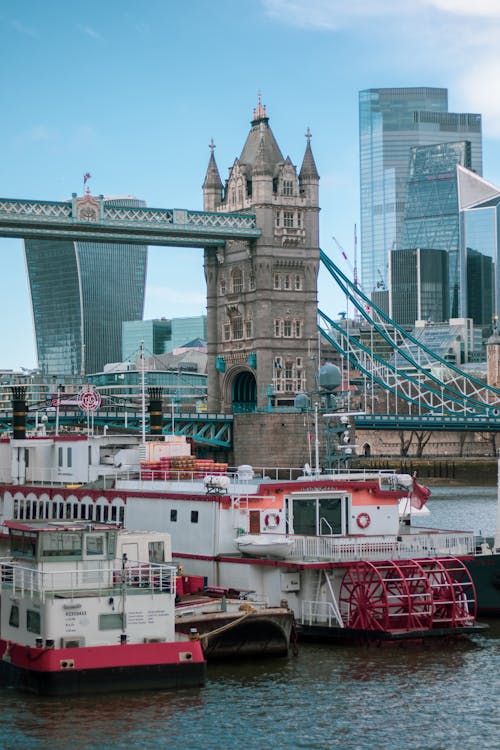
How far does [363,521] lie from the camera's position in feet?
137

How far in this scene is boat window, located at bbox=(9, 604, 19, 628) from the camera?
3384 cm

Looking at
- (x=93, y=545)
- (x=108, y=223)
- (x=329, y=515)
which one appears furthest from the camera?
(x=108, y=223)

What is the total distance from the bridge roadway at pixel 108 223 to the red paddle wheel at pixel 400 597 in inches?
3054

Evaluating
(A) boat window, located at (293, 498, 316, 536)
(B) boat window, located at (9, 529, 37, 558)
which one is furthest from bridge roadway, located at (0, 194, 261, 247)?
(B) boat window, located at (9, 529, 37, 558)

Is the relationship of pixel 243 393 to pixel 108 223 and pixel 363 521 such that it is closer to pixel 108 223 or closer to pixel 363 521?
pixel 108 223

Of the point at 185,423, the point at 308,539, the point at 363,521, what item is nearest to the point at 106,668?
the point at 308,539

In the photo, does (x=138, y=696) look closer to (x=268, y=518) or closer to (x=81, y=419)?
(x=268, y=518)

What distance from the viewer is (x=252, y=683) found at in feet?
114

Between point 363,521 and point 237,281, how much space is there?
88891 mm

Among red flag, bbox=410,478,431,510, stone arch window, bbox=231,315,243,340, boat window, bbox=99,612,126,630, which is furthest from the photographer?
stone arch window, bbox=231,315,243,340

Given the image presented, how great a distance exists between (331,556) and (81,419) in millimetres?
83952

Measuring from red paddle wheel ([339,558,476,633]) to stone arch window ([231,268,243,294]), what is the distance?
3546 inches

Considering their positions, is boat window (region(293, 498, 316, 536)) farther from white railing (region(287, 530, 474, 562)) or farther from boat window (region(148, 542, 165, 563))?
boat window (region(148, 542, 165, 563))

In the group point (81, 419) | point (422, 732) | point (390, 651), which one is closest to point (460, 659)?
point (390, 651)
